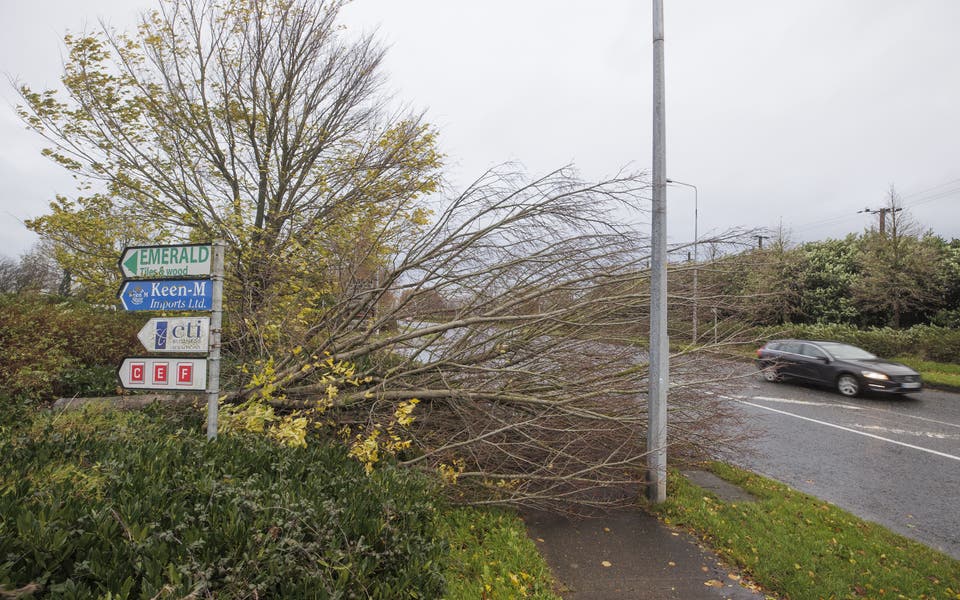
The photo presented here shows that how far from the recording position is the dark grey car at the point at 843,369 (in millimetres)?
11383

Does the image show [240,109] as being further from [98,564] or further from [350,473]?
Result: [98,564]

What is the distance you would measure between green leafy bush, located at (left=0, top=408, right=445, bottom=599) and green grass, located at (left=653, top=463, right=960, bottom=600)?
2880 millimetres

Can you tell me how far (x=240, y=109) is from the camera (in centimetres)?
773

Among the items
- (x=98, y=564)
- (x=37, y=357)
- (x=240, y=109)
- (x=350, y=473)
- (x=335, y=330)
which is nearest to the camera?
(x=98, y=564)

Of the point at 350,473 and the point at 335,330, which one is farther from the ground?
the point at 335,330

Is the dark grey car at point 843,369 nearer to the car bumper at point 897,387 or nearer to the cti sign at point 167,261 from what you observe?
the car bumper at point 897,387

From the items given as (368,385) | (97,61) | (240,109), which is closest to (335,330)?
(368,385)

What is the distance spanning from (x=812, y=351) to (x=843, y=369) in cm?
110

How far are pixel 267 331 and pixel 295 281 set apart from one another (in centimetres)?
156

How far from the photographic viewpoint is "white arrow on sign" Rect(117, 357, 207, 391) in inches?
138

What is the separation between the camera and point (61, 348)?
7027mm

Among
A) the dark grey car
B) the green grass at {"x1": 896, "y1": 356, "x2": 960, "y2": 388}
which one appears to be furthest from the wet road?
the green grass at {"x1": 896, "y1": 356, "x2": 960, "y2": 388}

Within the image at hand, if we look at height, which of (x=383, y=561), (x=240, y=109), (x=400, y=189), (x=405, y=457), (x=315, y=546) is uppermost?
(x=240, y=109)

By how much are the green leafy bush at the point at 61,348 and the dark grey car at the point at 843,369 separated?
11979 mm
